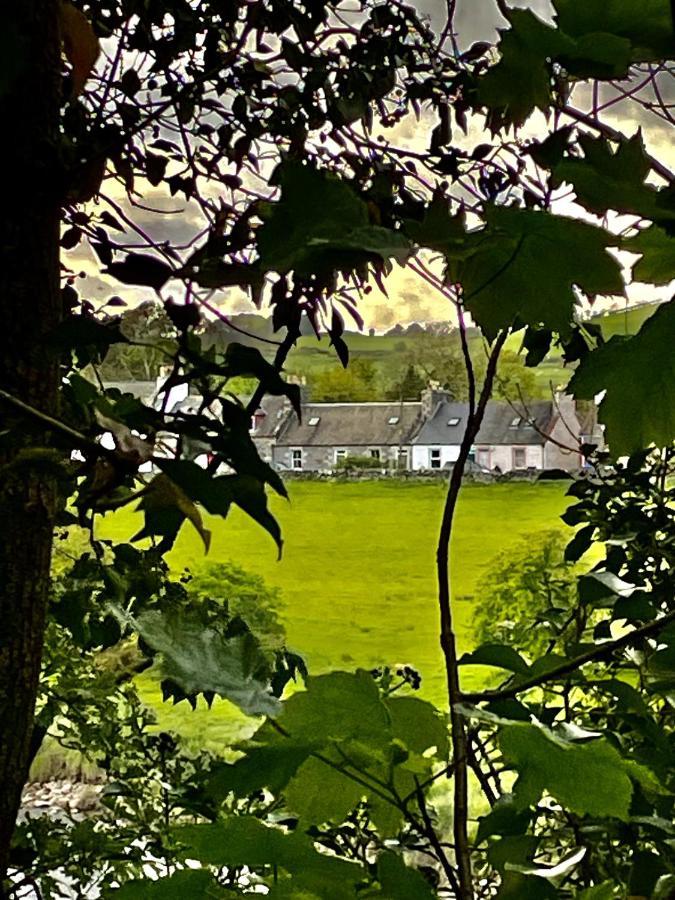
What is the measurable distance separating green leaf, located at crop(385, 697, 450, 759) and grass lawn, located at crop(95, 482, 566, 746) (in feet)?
3.35

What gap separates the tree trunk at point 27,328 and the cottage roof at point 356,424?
0.80m

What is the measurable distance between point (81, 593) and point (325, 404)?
2.13ft

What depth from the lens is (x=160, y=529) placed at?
48cm

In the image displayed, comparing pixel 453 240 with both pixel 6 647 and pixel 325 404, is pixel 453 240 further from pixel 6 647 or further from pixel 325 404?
pixel 325 404

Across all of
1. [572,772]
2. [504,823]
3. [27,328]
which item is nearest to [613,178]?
[572,772]

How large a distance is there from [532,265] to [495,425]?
114cm

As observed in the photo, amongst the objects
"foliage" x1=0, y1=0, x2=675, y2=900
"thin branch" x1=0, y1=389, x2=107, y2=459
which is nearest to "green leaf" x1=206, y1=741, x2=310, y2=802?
"foliage" x1=0, y1=0, x2=675, y2=900

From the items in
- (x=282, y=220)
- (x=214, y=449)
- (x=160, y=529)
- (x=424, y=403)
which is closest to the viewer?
(x=282, y=220)

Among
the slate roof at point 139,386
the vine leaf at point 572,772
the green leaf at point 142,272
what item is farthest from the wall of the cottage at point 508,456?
the vine leaf at point 572,772

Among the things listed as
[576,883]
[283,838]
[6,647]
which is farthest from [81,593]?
[283,838]

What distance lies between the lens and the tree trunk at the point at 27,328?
54 cm

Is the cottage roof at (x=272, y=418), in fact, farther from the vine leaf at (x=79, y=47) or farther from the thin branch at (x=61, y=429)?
the thin branch at (x=61, y=429)

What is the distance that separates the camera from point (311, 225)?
0.71 feet

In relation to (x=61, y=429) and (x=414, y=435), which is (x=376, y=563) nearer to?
(x=414, y=435)
